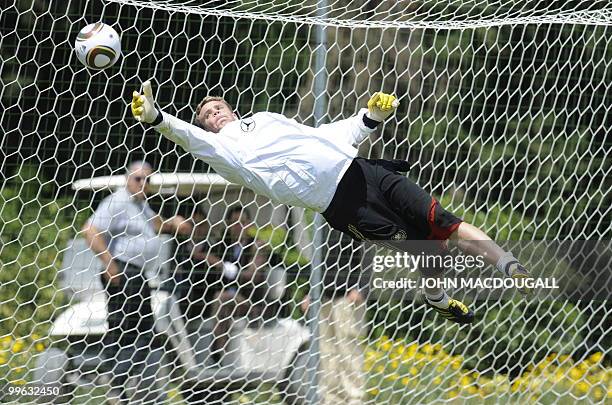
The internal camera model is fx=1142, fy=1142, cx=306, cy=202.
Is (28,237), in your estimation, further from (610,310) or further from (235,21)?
→ (610,310)

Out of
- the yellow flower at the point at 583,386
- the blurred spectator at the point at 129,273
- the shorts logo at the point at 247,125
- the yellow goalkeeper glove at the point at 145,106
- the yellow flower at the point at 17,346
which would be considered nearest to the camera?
the yellow goalkeeper glove at the point at 145,106

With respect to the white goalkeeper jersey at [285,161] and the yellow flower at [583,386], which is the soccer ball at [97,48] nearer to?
the white goalkeeper jersey at [285,161]

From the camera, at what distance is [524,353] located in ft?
20.8

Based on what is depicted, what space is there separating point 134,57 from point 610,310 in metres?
3.07

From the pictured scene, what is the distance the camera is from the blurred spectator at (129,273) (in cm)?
569

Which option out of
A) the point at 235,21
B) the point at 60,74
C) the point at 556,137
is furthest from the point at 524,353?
the point at 60,74

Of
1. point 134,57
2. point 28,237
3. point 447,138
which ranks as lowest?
point 28,237

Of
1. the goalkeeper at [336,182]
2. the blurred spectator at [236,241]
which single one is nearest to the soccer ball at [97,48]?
the goalkeeper at [336,182]

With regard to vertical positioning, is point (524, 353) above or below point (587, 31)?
below

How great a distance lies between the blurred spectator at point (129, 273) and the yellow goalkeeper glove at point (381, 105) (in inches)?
53.8

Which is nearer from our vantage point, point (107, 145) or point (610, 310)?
point (107, 145)

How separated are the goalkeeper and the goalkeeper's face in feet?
0.40

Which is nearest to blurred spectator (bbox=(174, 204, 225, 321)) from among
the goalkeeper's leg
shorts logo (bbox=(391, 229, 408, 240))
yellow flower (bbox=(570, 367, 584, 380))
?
shorts logo (bbox=(391, 229, 408, 240))

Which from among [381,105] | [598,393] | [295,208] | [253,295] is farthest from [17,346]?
[598,393]
